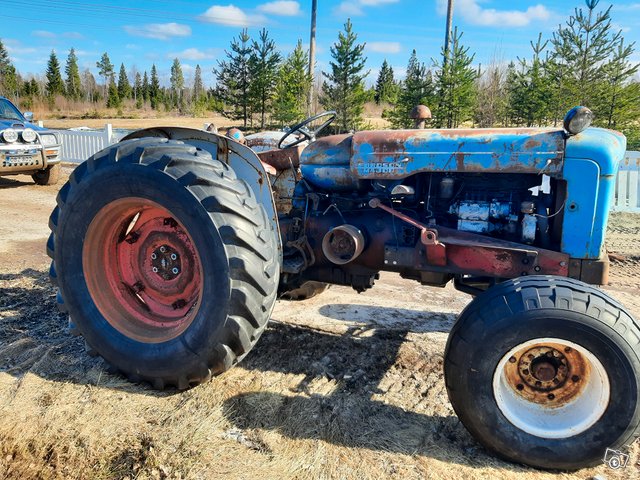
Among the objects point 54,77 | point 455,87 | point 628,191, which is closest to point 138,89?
point 54,77

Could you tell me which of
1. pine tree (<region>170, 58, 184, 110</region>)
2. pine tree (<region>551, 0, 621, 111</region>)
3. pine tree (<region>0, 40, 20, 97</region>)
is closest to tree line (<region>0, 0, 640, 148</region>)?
pine tree (<region>551, 0, 621, 111</region>)

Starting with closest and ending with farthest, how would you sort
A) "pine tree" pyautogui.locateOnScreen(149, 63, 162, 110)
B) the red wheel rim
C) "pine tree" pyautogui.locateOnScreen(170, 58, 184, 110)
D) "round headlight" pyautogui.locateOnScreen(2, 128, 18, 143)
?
the red wheel rim, "round headlight" pyautogui.locateOnScreen(2, 128, 18, 143), "pine tree" pyautogui.locateOnScreen(149, 63, 162, 110), "pine tree" pyautogui.locateOnScreen(170, 58, 184, 110)

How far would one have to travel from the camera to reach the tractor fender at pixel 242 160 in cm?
317

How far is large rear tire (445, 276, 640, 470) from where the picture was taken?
234 cm

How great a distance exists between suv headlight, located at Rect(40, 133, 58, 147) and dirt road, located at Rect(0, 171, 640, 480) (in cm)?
804

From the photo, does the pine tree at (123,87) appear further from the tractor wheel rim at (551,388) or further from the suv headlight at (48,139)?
the tractor wheel rim at (551,388)

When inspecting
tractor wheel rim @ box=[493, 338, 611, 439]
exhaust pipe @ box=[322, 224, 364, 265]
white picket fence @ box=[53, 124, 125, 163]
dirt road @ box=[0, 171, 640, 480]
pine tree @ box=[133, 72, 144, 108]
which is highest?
pine tree @ box=[133, 72, 144, 108]

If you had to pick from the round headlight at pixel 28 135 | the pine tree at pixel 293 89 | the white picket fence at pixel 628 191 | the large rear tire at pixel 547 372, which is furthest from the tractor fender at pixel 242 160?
the pine tree at pixel 293 89

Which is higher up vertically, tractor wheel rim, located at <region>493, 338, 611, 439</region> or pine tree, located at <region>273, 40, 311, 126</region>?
pine tree, located at <region>273, 40, 311, 126</region>

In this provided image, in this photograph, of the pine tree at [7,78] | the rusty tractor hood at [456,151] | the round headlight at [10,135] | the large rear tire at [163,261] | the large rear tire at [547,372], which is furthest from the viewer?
the pine tree at [7,78]

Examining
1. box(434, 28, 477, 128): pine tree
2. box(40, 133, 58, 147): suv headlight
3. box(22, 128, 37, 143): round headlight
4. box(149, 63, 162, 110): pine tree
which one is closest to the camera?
box(22, 128, 37, 143): round headlight

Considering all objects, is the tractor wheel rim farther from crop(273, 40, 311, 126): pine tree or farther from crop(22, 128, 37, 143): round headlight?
crop(273, 40, 311, 126): pine tree

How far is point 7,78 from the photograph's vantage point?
162 ft

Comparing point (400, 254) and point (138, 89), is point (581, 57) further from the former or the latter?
point (138, 89)
